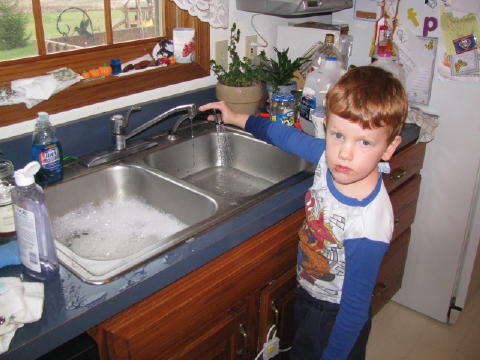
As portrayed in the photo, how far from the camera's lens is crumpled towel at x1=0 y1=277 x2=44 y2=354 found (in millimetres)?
804

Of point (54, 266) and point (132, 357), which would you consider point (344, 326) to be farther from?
point (54, 266)

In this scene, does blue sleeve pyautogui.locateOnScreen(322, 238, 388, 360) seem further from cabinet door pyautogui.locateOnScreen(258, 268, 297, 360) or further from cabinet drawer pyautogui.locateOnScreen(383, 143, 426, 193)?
cabinet drawer pyautogui.locateOnScreen(383, 143, 426, 193)

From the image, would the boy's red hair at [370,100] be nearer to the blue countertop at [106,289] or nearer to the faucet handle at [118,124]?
the blue countertop at [106,289]

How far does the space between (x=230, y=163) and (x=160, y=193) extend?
1.37 feet

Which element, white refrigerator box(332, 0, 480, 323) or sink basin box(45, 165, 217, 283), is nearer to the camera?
sink basin box(45, 165, 217, 283)

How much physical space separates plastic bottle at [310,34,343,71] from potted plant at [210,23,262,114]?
9.5 inches

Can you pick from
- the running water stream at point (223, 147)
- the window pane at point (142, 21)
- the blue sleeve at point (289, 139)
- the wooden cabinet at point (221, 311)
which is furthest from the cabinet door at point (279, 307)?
the window pane at point (142, 21)

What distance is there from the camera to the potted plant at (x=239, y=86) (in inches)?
68.0

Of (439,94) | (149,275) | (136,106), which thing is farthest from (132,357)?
(439,94)

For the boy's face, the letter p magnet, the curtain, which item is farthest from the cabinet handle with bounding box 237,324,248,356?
the letter p magnet

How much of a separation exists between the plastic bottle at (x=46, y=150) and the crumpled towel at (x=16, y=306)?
1.41ft

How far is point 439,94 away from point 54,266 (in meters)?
1.52

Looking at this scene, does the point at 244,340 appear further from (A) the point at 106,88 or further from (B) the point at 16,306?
(A) the point at 106,88

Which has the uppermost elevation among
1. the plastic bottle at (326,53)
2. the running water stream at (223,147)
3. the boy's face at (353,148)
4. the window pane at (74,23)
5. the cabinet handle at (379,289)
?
the window pane at (74,23)
